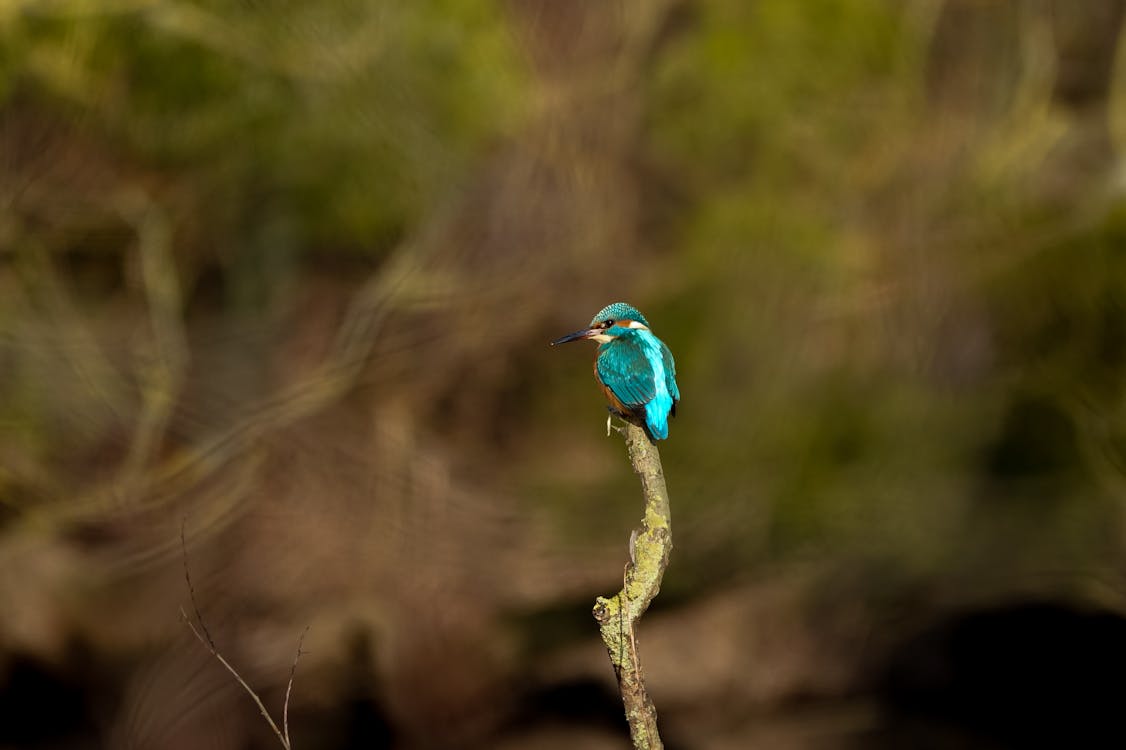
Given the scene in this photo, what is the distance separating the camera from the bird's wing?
1.58 metres

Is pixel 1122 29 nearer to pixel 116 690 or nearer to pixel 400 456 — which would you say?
pixel 400 456

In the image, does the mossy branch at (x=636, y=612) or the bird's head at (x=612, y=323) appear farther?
the bird's head at (x=612, y=323)

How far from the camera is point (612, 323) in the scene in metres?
1.76

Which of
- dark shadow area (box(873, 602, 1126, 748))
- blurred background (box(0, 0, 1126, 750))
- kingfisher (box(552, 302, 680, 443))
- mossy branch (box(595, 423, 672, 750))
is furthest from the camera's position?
dark shadow area (box(873, 602, 1126, 748))

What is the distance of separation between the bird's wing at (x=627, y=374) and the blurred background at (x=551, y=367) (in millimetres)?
Answer: 2362

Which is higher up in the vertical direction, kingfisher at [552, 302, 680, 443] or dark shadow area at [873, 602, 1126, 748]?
dark shadow area at [873, 602, 1126, 748]

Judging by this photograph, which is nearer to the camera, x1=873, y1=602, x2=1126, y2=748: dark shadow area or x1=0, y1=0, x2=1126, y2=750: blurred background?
x1=0, y1=0, x2=1126, y2=750: blurred background

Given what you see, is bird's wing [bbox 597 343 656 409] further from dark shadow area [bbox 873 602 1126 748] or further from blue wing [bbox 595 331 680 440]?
dark shadow area [bbox 873 602 1126 748]

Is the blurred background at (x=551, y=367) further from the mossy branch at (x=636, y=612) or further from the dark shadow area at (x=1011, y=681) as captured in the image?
the mossy branch at (x=636, y=612)

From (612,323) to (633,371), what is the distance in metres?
0.14

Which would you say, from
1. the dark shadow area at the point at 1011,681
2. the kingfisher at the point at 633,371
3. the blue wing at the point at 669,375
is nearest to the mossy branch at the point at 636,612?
the kingfisher at the point at 633,371

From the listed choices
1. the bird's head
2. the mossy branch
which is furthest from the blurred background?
the mossy branch

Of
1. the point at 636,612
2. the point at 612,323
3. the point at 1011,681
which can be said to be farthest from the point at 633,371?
the point at 1011,681

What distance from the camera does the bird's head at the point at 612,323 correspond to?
1727 mm
